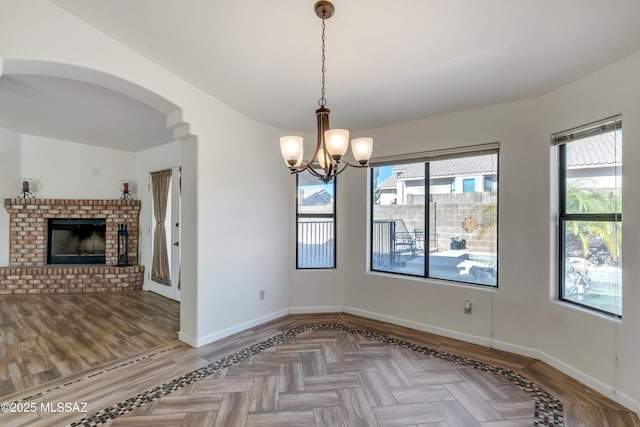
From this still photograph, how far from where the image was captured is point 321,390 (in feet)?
8.27

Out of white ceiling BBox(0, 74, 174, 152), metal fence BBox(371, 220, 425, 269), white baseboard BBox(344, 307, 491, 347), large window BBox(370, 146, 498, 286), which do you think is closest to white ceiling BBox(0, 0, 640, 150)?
large window BBox(370, 146, 498, 286)

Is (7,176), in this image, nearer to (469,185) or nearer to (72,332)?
(72,332)

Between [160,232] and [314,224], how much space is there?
113 inches

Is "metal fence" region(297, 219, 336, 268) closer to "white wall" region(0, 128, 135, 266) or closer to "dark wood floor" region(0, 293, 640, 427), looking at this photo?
"dark wood floor" region(0, 293, 640, 427)

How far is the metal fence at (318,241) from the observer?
4.46 m

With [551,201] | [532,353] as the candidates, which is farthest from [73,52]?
[532,353]

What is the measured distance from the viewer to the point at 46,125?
4855mm

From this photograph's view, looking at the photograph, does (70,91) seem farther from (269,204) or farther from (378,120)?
(378,120)

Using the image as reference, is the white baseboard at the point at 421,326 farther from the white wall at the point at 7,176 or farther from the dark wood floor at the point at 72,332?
the white wall at the point at 7,176

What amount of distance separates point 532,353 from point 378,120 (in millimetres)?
2959

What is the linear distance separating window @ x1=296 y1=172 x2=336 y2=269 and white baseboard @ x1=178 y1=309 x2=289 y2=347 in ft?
2.40

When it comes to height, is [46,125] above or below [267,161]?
above

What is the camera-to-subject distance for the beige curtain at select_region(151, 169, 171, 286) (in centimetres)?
534

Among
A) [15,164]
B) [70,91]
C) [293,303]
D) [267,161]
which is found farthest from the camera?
[15,164]
